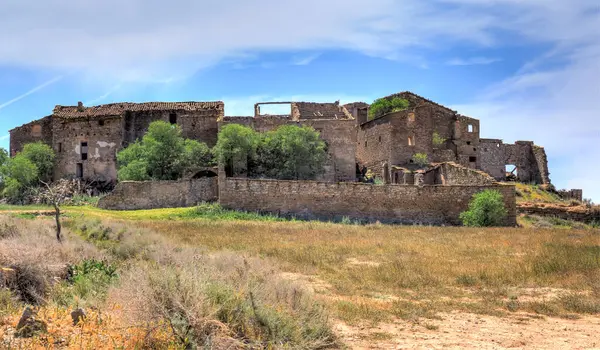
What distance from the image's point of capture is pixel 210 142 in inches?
1887

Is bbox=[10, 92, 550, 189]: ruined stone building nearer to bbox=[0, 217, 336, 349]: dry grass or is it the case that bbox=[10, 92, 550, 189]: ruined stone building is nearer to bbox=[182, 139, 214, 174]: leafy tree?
bbox=[182, 139, 214, 174]: leafy tree

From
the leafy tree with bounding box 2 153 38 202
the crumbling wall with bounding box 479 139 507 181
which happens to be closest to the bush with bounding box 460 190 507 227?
the crumbling wall with bounding box 479 139 507 181

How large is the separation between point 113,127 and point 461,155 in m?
29.4

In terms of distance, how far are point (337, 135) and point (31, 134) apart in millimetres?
28757

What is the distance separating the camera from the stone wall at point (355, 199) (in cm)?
3415

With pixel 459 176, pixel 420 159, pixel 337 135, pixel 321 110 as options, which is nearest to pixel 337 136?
pixel 337 135

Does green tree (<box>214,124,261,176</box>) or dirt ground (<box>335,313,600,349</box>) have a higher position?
green tree (<box>214,124,261,176</box>)

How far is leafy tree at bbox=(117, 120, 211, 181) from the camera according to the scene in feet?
136

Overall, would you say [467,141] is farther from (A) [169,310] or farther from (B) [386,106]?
(A) [169,310]

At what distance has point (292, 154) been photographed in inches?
1593

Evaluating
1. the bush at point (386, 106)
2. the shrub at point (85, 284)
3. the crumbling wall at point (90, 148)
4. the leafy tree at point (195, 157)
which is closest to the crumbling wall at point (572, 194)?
the bush at point (386, 106)

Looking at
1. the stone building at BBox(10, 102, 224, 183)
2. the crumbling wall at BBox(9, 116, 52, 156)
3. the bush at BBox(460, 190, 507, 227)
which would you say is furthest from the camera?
the crumbling wall at BBox(9, 116, 52, 156)

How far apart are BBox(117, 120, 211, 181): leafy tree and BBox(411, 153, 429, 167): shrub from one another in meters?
15.6

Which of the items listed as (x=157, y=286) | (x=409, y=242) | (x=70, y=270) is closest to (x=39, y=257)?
(x=70, y=270)
